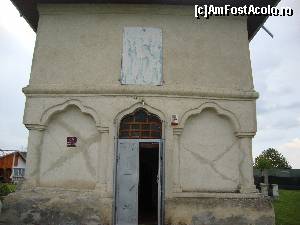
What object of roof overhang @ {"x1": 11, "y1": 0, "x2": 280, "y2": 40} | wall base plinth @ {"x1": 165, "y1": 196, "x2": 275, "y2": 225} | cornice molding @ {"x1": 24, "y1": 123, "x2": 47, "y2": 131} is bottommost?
wall base plinth @ {"x1": 165, "y1": 196, "x2": 275, "y2": 225}

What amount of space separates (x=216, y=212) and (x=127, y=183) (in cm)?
249

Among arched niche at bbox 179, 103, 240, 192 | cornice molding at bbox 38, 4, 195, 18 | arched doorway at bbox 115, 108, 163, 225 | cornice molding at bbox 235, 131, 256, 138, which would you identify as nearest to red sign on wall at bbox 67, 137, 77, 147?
arched doorway at bbox 115, 108, 163, 225

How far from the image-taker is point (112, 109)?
28.0 ft

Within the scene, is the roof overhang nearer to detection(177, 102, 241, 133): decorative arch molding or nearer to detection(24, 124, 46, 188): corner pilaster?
detection(177, 102, 241, 133): decorative arch molding

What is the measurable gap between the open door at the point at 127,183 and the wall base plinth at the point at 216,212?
3.01 ft

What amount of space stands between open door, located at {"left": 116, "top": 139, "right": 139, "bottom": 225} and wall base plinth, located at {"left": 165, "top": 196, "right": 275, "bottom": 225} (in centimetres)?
92

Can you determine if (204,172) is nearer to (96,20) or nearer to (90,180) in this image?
(90,180)

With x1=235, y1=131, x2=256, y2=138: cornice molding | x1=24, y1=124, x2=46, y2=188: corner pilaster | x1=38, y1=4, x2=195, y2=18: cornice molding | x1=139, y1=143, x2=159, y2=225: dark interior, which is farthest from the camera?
x1=139, y1=143, x2=159, y2=225: dark interior

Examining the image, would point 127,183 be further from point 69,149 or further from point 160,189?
point 69,149

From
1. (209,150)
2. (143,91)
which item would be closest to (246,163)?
(209,150)

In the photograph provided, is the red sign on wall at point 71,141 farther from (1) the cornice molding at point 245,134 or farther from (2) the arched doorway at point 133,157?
(1) the cornice molding at point 245,134

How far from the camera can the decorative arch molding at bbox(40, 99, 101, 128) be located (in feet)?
28.0

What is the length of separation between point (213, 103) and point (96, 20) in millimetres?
4357

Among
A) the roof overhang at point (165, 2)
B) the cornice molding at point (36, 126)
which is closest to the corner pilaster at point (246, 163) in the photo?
the roof overhang at point (165, 2)
